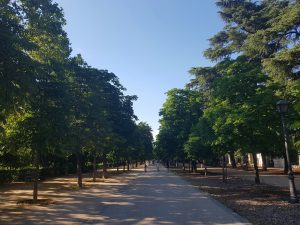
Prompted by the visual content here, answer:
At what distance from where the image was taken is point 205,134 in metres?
26.1

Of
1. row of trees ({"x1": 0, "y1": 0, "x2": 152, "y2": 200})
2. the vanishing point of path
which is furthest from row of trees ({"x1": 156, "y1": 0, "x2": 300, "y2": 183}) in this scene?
row of trees ({"x1": 0, "y1": 0, "x2": 152, "y2": 200})

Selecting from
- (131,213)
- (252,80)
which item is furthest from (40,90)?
(252,80)

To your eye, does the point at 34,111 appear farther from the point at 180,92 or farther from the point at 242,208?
the point at 180,92

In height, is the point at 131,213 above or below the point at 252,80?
below

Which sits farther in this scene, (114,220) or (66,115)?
(66,115)

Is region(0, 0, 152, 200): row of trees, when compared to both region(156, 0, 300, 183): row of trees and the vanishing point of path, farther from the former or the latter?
region(156, 0, 300, 183): row of trees

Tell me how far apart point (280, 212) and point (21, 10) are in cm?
1210

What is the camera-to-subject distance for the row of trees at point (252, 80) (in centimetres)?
1908

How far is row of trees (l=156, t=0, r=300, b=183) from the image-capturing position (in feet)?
62.6

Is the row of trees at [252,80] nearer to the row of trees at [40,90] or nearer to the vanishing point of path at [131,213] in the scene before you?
the vanishing point of path at [131,213]

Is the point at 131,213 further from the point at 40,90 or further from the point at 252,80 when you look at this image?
the point at 252,80

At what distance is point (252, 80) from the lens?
68.0ft

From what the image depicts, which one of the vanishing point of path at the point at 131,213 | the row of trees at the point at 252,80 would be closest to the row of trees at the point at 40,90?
the vanishing point of path at the point at 131,213

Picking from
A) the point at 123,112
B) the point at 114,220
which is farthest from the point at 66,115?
the point at 123,112
